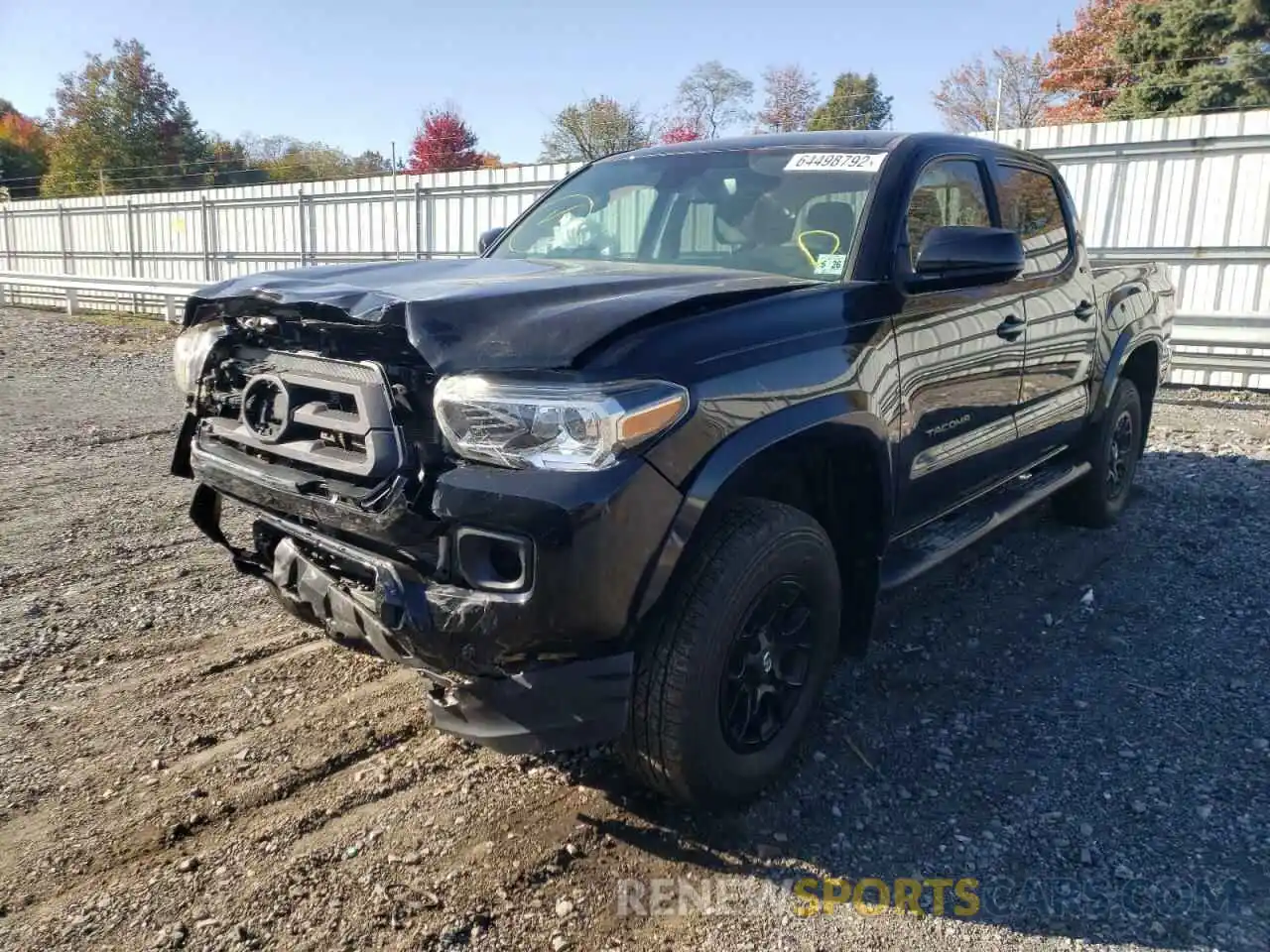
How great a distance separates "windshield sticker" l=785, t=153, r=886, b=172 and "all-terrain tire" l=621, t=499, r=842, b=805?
1453 millimetres

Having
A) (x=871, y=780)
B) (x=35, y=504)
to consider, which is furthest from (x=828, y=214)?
(x=35, y=504)

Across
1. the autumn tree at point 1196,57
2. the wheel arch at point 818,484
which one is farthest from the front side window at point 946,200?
the autumn tree at point 1196,57

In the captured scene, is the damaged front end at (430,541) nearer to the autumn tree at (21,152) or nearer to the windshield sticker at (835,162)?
the windshield sticker at (835,162)

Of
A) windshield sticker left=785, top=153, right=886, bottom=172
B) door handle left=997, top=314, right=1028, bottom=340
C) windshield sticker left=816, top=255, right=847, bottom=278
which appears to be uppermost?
windshield sticker left=785, top=153, right=886, bottom=172

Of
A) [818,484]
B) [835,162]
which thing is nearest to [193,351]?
[818,484]

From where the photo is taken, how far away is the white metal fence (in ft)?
33.8

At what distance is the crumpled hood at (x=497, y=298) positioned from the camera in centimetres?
229

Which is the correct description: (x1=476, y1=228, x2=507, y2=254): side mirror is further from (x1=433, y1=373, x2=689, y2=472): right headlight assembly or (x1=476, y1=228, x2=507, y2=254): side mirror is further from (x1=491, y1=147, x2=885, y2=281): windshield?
(x1=433, y1=373, x2=689, y2=472): right headlight assembly

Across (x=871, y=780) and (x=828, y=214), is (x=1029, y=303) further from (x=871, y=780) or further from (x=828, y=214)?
(x=871, y=780)

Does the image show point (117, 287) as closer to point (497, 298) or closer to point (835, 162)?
point (835, 162)

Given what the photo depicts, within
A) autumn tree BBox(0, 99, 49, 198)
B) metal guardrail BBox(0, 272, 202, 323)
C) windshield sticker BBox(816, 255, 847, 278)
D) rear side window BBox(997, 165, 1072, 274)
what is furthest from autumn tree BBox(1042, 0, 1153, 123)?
autumn tree BBox(0, 99, 49, 198)

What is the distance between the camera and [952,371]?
351cm

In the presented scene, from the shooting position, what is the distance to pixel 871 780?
9.93 ft

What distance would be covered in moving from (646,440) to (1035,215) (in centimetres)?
323
